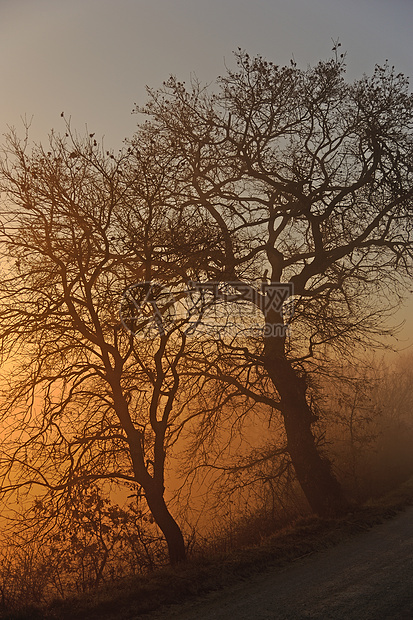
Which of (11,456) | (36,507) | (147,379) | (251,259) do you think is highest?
(251,259)

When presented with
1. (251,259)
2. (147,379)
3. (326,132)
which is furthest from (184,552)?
(326,132)

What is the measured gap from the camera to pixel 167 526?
10406mm

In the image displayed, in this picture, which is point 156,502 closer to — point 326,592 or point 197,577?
point 197,577

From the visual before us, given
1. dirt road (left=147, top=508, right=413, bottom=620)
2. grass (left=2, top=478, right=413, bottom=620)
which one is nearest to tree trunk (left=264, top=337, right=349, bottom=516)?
grass (left=2, top=478, right=413, bottom=620)

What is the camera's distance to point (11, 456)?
9898mm

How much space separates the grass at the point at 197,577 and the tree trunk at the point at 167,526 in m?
0.49

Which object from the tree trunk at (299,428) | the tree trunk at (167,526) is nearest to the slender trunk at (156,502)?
the tree trunk at (167,526)

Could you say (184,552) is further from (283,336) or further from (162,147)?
(162,147)

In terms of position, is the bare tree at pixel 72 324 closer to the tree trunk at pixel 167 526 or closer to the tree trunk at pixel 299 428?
the tree trunk at pixel 167 526

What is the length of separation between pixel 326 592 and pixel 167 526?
345 cm

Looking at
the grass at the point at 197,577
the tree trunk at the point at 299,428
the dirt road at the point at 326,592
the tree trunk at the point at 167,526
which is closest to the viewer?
the dirt road at the point at 326,592

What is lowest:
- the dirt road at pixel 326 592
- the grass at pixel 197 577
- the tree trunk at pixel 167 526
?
the dirt road at pixel 326 592

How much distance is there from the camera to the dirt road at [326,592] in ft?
23.4

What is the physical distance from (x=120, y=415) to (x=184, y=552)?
276cm
